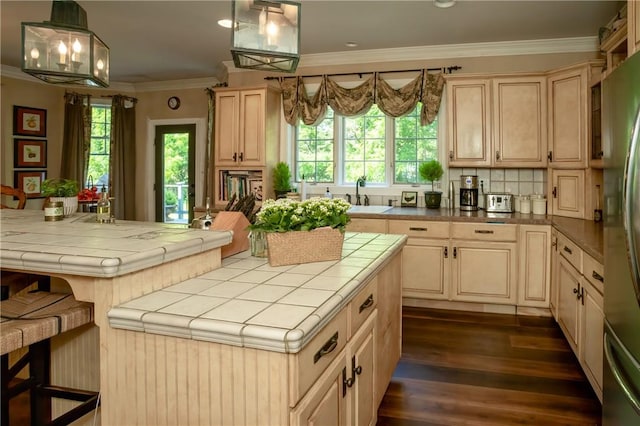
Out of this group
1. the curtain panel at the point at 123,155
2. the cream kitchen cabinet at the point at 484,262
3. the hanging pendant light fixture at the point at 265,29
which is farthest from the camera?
the curtain panel at the point at 123,155

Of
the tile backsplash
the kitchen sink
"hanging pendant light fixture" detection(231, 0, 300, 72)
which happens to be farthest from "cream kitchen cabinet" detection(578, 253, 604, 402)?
the kitchen sink

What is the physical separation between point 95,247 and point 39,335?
1.06 ft

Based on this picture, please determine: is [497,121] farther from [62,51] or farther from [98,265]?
[98,265]

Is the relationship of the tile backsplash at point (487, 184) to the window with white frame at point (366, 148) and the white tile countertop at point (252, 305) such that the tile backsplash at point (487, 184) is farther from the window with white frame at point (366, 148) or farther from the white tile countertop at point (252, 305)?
the white tile countertop at point (252, 305)

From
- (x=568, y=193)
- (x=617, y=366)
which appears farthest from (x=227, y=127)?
(x=617, y=366)

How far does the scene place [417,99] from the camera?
4.90 metres

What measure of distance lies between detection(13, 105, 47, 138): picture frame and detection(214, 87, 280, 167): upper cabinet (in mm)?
2831

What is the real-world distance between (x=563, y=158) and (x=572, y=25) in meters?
1.15

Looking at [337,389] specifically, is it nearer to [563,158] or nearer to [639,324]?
[639,324]

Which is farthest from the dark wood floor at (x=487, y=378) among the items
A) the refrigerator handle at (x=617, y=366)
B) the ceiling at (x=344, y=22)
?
the ceiling at (x=344, y=22)

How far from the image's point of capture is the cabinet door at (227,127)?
5.29 meters

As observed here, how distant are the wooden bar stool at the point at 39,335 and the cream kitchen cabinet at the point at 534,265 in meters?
3.53

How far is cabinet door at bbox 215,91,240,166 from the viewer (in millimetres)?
5289

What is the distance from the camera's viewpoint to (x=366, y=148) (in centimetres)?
530
